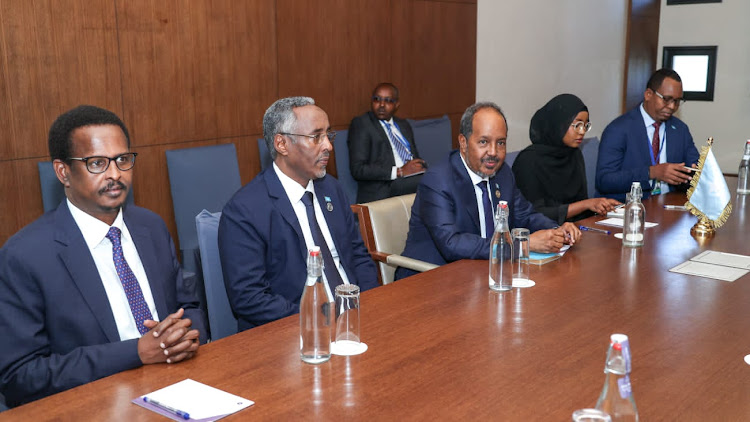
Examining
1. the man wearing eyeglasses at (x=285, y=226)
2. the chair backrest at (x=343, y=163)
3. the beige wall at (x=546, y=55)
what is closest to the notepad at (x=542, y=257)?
the man wearing eyeglasses at (x=285, y=226)

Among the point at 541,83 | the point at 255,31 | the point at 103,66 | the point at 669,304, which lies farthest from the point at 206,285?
the point at 541,83

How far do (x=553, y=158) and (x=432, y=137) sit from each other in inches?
102

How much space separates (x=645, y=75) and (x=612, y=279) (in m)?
8.63

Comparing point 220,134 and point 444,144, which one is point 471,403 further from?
point 444,144

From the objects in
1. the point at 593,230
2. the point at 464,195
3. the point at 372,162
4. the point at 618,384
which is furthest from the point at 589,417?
the point at 372,162

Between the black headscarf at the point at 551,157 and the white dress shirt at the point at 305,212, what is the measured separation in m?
1.50

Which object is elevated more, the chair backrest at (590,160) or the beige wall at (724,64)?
the beige wall at (724,64)

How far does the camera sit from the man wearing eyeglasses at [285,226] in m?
2.58

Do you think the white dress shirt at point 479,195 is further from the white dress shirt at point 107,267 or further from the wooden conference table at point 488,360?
the white dress shirt at point 107,267

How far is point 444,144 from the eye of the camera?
6.62 metres

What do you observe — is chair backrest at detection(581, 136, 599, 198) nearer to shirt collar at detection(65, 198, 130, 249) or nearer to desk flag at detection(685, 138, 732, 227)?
desk flag at detection(685, 138, 732, 227)

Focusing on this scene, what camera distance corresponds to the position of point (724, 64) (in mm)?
7285

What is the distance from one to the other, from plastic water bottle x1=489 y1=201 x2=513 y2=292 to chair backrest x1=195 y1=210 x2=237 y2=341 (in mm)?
1003

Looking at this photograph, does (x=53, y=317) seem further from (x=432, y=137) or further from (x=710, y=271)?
(x=432, y=137)
